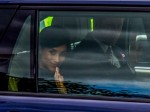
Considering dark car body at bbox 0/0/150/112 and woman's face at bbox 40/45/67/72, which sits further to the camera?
woman's face at bbox 40/45/67/72

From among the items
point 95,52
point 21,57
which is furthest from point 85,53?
point 21,57

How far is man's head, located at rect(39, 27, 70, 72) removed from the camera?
9.84 ft

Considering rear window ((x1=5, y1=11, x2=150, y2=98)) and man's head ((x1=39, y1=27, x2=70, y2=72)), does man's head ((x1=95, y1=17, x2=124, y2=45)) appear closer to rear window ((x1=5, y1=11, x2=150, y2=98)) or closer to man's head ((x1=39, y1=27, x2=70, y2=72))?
rear window ((x1=5, y1=11, x2=150, y2=98))

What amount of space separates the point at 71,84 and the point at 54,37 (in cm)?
30

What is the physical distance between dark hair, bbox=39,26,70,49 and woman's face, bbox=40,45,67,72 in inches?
1.1

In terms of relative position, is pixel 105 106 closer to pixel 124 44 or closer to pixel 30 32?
pixel 124 44

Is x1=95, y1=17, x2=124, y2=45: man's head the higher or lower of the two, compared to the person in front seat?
higher

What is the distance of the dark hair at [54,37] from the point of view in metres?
2.99

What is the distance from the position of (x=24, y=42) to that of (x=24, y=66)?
14 cm

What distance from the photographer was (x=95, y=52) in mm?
3006

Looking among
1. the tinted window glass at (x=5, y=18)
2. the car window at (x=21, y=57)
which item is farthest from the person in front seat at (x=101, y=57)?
the tinted window glass at (x=5, y=18)

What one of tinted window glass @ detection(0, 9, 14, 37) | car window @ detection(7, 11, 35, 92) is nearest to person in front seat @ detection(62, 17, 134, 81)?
car window @ detection(7, 11, 35, 92)

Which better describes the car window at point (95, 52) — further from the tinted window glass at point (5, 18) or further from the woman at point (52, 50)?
the tinted window glass at point (5, 18)

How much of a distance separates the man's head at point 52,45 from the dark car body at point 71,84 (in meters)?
0.05
